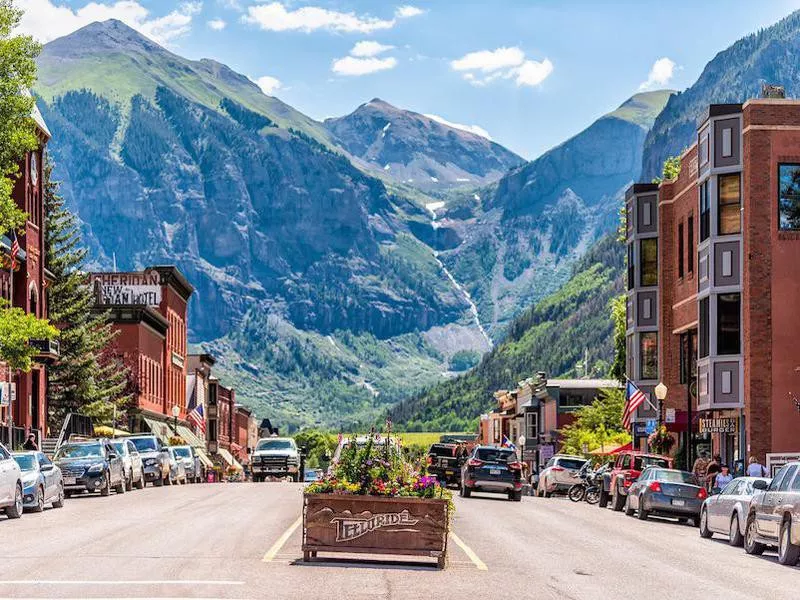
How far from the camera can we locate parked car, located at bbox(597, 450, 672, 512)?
49.3m

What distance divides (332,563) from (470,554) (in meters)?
3.71

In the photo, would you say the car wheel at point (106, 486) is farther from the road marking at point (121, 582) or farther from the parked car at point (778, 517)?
the road marking at point (121, 582)

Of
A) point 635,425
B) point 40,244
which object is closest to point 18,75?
point 40,244

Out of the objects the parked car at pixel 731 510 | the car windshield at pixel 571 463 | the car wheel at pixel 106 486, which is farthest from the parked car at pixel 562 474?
the parked car at pixel 731 510

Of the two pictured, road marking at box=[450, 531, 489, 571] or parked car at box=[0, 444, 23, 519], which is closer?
road marking at box=[450, 531, 489, 571]

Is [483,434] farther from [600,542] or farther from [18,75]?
[600,542]

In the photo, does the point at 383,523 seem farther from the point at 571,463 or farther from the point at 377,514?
the point at 571,463

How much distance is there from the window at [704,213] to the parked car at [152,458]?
2281 cm

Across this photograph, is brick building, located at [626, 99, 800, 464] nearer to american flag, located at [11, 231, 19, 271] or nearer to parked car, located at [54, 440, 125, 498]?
parked car, located at [54, 440, 125, 498]

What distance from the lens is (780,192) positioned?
183 ft

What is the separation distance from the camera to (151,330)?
107375mm

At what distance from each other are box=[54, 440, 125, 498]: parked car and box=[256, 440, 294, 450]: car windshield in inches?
1040

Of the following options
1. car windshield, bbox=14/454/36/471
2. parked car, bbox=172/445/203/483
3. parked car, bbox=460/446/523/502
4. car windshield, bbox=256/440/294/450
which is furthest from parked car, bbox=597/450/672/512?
car windshield, bbox=256/440/294/450

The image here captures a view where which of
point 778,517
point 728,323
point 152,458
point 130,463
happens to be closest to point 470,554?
point 778,517
